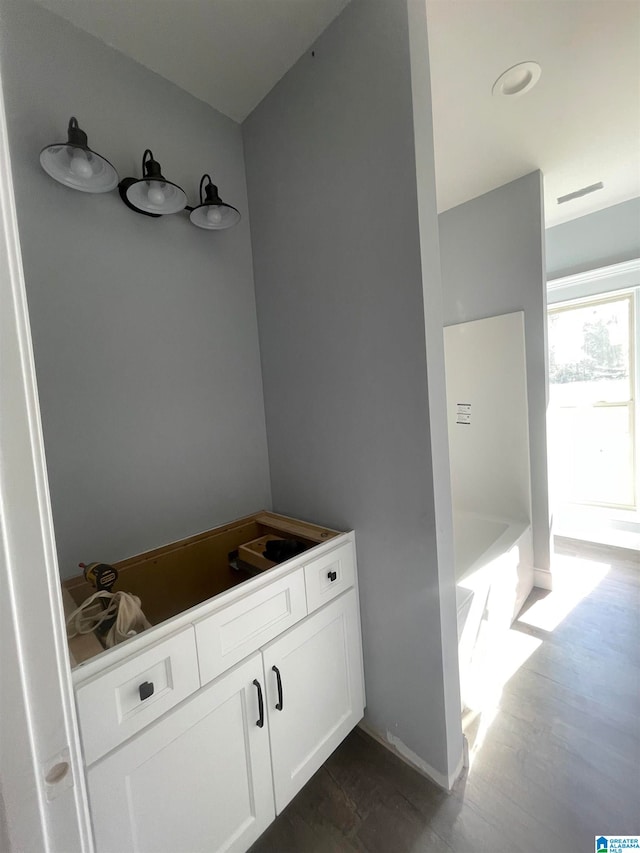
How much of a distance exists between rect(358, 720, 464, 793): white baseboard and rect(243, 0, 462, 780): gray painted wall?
0.02 metres

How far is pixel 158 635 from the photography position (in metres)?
0.90

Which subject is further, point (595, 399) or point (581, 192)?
point (595, 399)

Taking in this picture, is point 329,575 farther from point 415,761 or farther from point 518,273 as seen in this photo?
point 518,273

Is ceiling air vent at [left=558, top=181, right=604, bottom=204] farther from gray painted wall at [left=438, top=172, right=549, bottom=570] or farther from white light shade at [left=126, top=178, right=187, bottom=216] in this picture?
white light shade at [left=126, top=178, right=187, bottom=216]

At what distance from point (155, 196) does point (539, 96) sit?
1899 millimetres

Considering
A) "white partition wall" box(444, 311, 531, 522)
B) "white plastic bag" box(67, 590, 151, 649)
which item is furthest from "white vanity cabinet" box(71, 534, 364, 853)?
"white partition wall" box(444, 311, 531, 522)

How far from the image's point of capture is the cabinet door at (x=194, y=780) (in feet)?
2.71

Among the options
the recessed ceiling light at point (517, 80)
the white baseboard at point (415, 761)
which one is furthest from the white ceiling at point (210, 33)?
the white baseboard at point (415, 761)

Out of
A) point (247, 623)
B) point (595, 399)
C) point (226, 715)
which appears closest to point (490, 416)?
point (595, 399)

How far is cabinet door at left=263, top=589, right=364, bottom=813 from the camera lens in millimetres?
1151

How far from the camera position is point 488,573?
180 cm

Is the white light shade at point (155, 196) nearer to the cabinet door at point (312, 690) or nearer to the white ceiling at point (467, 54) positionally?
the white ceiling at point (467, 54)

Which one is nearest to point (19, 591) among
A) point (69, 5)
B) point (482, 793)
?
point (482, 793)

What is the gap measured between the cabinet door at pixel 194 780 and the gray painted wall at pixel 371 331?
22.7 inches
